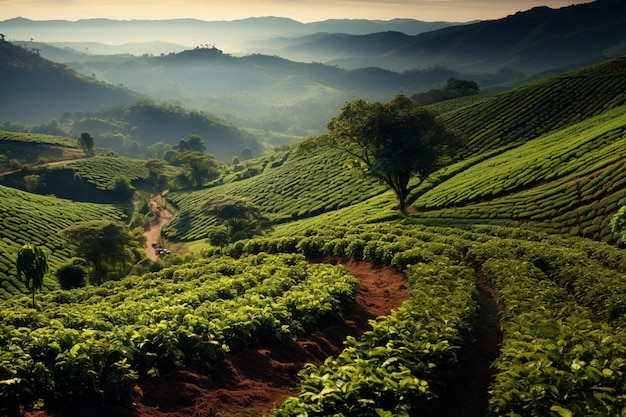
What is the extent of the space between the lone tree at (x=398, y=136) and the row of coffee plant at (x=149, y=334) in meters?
26.2

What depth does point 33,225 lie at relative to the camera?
7994 cm

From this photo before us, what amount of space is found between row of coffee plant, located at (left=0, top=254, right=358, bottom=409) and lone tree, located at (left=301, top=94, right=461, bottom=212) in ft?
86.1

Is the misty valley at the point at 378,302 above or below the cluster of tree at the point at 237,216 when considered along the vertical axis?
above

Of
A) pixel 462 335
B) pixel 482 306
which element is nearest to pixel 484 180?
pixel 482 306

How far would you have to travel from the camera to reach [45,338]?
1200 cm

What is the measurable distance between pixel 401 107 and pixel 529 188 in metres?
15.7

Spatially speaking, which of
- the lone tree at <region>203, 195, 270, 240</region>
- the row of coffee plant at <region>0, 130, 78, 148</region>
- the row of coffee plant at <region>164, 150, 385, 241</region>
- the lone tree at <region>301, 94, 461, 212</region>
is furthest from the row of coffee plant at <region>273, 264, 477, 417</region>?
the row of coffee plant at <region>0, 130, 78, 148</region>

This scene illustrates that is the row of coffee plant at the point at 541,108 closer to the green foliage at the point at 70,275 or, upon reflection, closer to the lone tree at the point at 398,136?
the lone tree at the point at 398,136

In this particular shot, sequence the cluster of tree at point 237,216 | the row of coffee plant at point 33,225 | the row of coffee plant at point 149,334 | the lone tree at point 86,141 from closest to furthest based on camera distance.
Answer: the row of coffee plant at point 149,334 < the row of coffee plant at point 33,225 < the cluster of tree at point 237,216 < the lone tree at point 86,141

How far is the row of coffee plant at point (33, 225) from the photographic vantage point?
5841 centimetres

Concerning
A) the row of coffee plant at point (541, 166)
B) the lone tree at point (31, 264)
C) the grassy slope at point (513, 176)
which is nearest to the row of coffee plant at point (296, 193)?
the grassy slope at point (513, 176)

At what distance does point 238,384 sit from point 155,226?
98.4 m

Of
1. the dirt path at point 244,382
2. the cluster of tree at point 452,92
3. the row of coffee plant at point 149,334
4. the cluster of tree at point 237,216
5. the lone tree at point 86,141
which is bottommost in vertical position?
the cluster of tree at point 237,216

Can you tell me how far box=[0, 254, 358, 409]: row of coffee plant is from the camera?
1090cm
